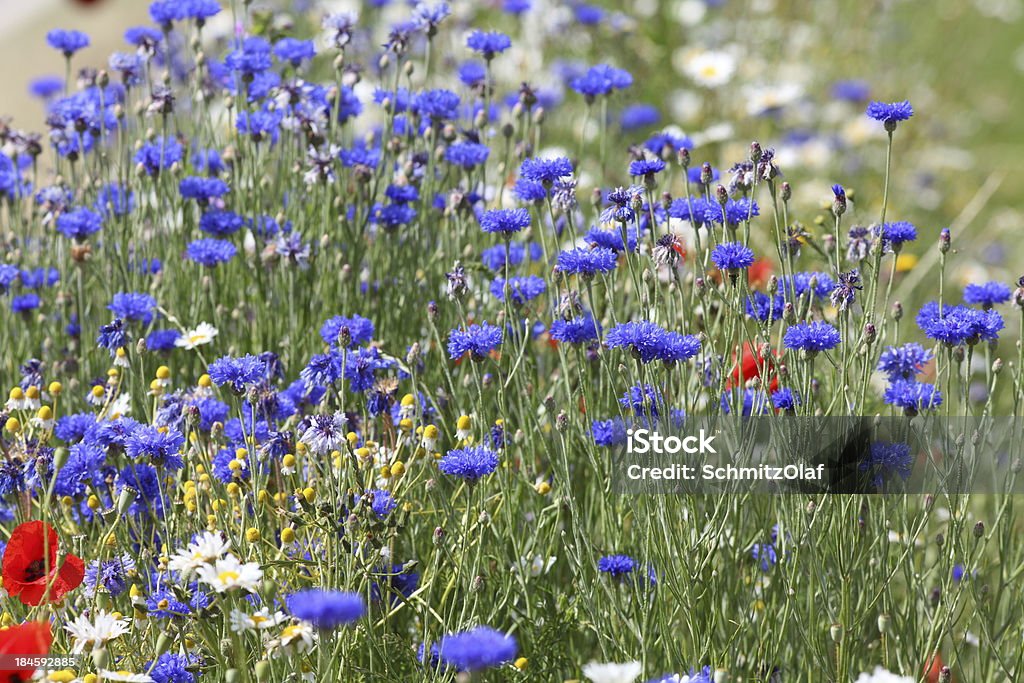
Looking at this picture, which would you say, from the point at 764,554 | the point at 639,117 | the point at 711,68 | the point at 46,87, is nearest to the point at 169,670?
the point at 764,554

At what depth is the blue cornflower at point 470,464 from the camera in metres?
1.73

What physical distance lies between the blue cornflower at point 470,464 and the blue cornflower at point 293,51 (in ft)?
4.74

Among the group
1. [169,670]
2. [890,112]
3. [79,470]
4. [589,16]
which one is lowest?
[169,670]

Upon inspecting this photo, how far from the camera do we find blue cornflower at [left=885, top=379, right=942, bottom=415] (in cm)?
189

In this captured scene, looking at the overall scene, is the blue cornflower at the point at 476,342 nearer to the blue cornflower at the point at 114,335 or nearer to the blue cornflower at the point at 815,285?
the blue cornflower at the point at 815,285

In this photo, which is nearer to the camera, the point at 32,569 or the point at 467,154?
the point at 32,569

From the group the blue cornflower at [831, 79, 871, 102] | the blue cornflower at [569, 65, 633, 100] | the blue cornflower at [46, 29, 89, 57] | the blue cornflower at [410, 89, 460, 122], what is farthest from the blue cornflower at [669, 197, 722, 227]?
the blue cornflower at [831, 79, 871, 102]

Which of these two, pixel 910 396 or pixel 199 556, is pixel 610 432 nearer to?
pixel 910 396

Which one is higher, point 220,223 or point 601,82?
point 601,82

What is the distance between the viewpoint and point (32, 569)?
5.92 feet

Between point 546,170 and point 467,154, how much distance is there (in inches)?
24.1

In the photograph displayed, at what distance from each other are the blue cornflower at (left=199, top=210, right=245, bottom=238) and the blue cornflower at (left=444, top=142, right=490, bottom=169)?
492mm

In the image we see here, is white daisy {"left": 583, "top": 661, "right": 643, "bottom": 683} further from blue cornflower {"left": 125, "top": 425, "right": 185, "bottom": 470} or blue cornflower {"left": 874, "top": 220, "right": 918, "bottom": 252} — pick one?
blue cornflower {"left": 874, "top": 220, "right": 918, "bottom": 252}

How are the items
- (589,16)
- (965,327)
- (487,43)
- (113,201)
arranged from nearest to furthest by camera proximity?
(965,327) < (487,43) < (113,201) < (589,16)
